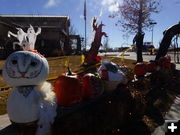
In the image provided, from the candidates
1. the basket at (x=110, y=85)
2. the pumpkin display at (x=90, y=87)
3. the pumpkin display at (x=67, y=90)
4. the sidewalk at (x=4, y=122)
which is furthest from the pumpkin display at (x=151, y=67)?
the pumpkin display at (x=67, y=90)

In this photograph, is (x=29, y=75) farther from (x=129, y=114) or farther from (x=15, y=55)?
(x=129, y=114)

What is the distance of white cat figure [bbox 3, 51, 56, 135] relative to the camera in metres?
3.12

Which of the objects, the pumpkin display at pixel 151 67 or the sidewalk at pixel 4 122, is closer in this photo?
the sidewalk at pixel 4 122

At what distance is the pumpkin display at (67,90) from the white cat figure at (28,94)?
0.33 meters

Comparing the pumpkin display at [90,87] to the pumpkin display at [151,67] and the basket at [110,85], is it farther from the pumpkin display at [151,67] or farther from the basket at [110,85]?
the pumpkin display at [151,67]

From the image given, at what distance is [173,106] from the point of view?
257 inches

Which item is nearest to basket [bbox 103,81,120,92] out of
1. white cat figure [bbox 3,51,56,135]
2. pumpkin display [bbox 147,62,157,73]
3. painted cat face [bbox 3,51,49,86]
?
white cat figure [bbox 3,51,56,135]

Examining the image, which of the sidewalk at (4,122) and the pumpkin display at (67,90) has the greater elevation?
the pumpkin display at (67,90)

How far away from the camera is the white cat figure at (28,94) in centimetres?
312

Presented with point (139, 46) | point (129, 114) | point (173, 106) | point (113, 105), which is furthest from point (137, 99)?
point (139, 46)

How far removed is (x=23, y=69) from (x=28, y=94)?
13.7 inches

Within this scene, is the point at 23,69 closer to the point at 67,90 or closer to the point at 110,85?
the point at 67,90

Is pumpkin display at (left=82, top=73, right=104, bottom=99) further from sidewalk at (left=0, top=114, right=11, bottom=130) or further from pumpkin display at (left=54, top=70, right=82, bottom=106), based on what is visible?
sidewalk at (left=0, top=114, right=11, bottom=130)

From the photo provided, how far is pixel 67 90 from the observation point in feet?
11.8
